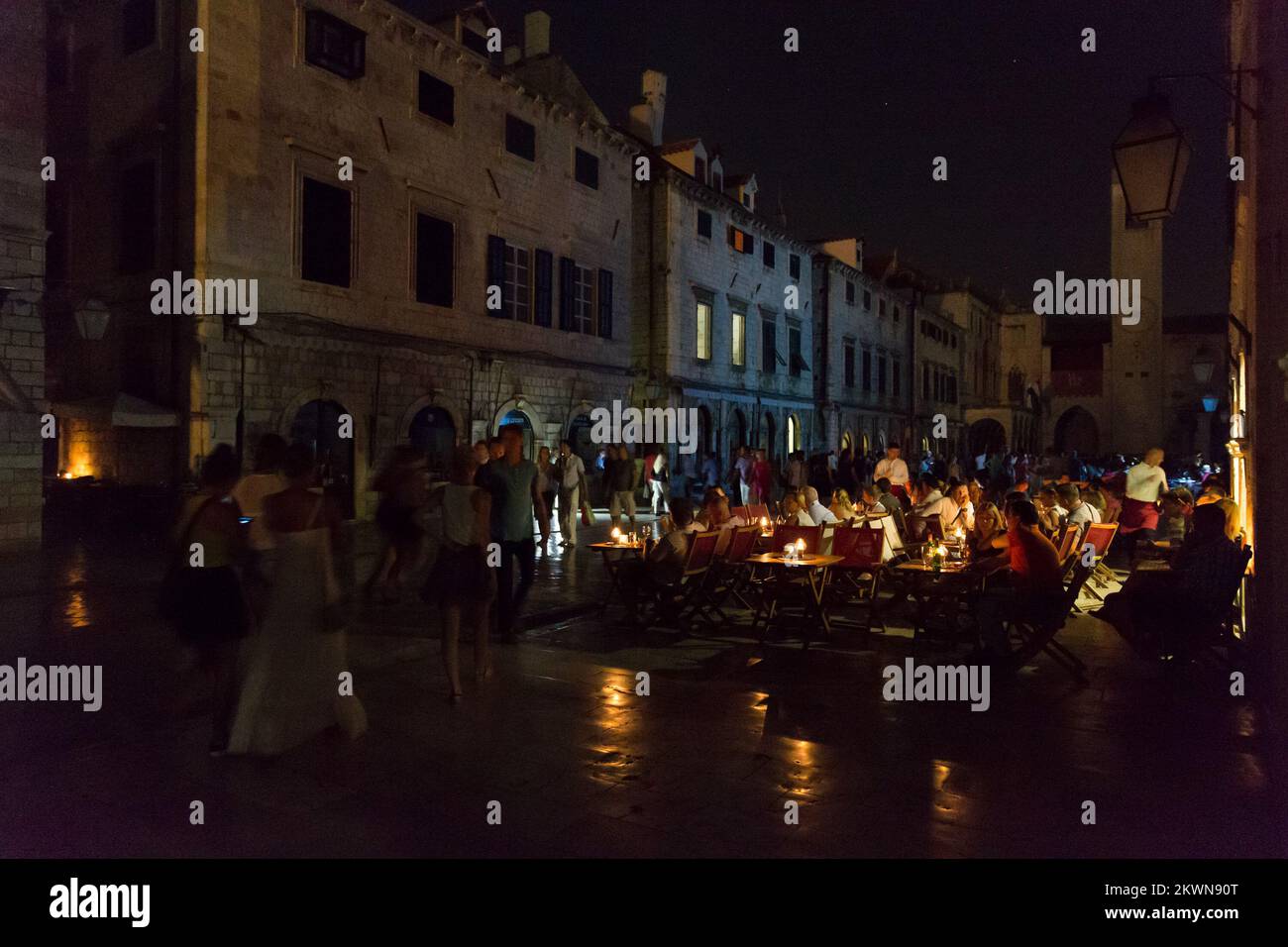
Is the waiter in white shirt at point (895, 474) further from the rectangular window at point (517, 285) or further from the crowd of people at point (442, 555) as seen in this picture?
the rectangular window at point (517, 285)

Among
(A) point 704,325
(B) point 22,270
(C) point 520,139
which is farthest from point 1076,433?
(B) point 22,270

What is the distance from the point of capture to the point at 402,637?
759 cm

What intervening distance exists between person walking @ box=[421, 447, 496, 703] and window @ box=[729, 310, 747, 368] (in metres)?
23.7

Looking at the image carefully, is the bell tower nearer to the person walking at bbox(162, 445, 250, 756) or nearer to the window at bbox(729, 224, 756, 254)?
the window at bbox(729, 224, 756, 254)

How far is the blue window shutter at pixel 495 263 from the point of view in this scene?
19.6 metres

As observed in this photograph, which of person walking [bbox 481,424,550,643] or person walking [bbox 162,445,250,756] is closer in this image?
person walking [bbox 162,445,250,756]

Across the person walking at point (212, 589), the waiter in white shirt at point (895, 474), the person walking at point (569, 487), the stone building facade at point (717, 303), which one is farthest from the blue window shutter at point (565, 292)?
the person walking at point (212, 589)

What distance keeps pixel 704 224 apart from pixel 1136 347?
102 ft

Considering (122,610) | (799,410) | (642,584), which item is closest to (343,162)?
(122,610)

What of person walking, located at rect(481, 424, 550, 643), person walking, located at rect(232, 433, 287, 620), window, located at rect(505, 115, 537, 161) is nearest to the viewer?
person walking, located at rect(232, 433, 287, 620)

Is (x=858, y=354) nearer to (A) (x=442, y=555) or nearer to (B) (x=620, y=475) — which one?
(B) (x=620, y=475)

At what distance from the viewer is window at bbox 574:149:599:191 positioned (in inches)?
880

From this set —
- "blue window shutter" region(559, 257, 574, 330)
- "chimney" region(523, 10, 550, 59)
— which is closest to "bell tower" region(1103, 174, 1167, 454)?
"chimney" region(523, 10, 550, 59)

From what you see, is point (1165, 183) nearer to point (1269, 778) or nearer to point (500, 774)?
point (1269, 778)
